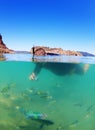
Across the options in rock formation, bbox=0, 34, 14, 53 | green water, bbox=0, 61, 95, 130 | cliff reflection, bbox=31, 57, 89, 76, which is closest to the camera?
rock formation, bbox=0, 34, 14, 53

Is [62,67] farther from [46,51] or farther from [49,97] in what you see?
[46,51]

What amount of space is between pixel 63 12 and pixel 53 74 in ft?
19.5

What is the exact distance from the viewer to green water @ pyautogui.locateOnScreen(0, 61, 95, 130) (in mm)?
13398

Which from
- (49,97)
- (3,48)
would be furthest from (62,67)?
(3,48)

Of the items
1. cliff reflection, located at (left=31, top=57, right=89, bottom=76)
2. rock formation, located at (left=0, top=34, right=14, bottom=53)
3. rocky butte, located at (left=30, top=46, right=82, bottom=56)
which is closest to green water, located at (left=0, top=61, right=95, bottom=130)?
cliff reflection, located at (left=31, top=57, right=89, bottom=76)

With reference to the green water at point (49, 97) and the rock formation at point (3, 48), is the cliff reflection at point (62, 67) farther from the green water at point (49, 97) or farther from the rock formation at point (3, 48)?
the rock formation at point (3, 48)

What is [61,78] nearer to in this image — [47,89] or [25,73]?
[47,89]

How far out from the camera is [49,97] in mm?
14234

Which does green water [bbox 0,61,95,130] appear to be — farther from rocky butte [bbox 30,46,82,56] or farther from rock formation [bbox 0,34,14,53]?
rocky butte [bbox 30,46,82,56]

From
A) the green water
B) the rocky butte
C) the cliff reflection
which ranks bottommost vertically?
the green water

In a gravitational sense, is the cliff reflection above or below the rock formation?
below

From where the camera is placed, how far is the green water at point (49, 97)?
1340 centimetres

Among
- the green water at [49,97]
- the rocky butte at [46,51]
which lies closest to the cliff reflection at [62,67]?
the green water at [49,97]

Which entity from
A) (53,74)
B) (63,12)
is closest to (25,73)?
(53,74)
